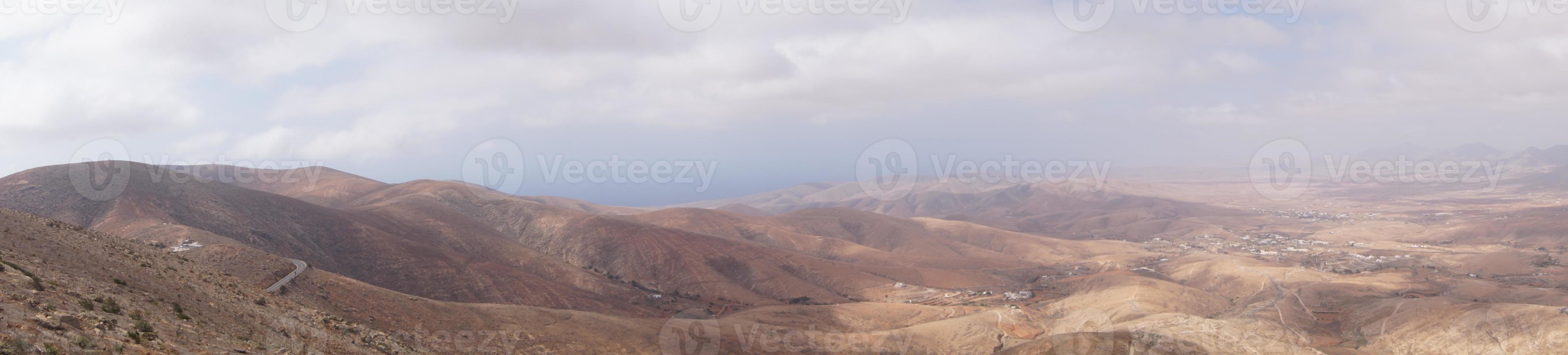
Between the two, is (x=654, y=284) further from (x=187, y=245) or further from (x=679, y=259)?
(x=187, y=245)

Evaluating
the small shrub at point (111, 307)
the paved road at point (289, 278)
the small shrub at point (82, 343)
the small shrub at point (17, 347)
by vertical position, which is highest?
the small shrub at point (17, 347)

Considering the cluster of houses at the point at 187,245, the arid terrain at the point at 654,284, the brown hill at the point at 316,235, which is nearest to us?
the arid terrain at the point at 654,284

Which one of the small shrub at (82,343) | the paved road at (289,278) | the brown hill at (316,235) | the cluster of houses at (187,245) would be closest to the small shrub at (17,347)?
the small shrub at (82,343)

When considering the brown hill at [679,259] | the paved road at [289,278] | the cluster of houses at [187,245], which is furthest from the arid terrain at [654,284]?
the paved road at [289,278]

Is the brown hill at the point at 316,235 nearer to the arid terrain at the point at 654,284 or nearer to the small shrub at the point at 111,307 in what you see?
the arid terrain at the point at 654,284

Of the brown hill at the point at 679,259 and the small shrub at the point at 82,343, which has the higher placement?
the small shrub at the point at 82,343

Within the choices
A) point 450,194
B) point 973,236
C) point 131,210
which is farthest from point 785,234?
point 131,210

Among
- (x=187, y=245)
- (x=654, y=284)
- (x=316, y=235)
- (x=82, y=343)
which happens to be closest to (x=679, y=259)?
(x=654, y=284)

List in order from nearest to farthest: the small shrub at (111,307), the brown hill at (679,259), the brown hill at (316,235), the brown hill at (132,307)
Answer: the brown hill at (132,307) → the small shrub at (111,307) → the brown hill at (316,235) → the brown hill at (679,259)

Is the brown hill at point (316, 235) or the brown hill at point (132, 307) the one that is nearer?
the brown hill at point (132, 307)
